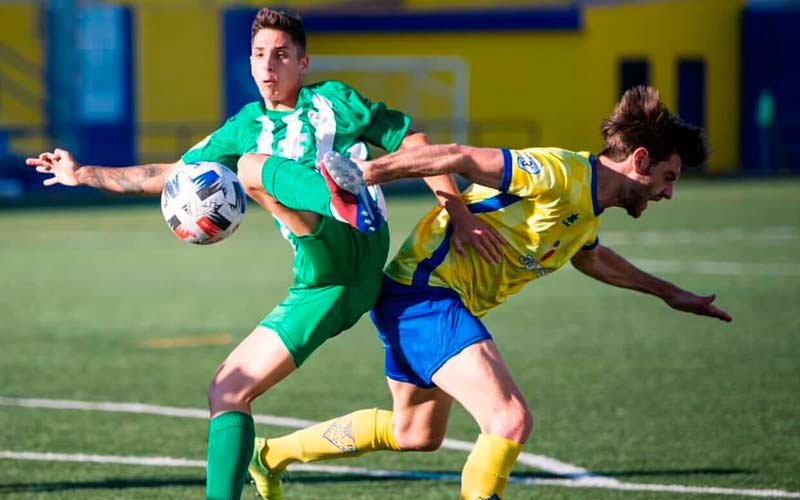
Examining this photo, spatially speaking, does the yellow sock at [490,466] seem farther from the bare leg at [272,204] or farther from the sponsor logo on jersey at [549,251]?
the bare leg at [272,204]

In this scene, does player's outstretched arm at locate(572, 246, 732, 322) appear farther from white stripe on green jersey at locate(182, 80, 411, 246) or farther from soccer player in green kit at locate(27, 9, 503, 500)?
white stripe on green jersey at locate(182, 80, 411, 246)

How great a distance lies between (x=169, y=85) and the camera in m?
36.2

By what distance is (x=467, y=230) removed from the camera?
570 centimetres

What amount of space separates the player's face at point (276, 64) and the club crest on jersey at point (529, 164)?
1.26 meters

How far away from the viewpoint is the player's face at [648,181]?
5691 mm

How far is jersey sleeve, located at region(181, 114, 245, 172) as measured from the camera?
250 inches

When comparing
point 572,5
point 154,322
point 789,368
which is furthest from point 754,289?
point 572,5

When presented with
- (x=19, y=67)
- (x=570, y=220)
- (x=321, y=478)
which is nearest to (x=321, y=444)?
(x=321, y=478)

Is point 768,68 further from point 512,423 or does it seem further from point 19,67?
point 512,423

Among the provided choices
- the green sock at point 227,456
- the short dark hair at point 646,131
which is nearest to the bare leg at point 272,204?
the green sock at point 227,456

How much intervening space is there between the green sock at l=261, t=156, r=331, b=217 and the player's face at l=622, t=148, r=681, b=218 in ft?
3.84

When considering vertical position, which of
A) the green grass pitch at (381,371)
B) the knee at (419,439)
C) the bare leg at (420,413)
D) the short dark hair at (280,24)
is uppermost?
the short dark hair at (280,24)

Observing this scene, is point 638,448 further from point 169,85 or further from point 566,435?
point 169,85

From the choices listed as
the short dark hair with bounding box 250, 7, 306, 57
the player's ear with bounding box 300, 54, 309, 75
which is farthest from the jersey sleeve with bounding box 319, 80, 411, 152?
the short dark hair with bounding box 250, 7, 306, 57
